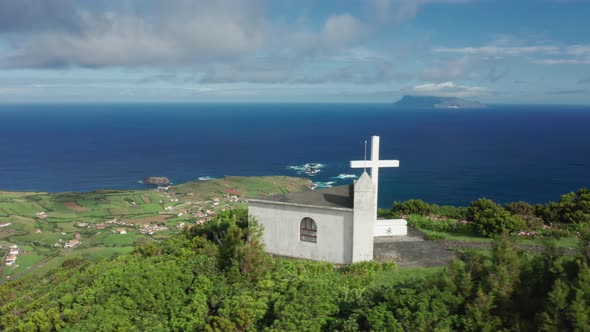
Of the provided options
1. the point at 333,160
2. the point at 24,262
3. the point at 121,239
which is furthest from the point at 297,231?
the point at 333,160

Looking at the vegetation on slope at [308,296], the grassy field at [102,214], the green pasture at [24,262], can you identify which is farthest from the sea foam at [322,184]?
the vegetation on slope at [308,296]

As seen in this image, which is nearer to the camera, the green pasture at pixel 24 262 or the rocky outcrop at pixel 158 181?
the green pasture at pixel 24 262

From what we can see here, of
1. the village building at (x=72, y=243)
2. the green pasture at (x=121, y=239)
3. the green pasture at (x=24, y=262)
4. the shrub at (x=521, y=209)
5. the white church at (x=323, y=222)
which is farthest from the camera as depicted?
the village building at (x=72, y=243)

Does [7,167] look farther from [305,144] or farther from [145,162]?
[305,144]

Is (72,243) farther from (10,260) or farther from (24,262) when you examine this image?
(10,260)

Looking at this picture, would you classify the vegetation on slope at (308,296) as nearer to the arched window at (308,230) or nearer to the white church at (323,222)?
the white church at (323,222)

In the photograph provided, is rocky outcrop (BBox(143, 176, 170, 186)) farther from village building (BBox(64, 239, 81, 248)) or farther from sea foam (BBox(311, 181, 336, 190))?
village building (BBox(64, 239, 81, 248))
